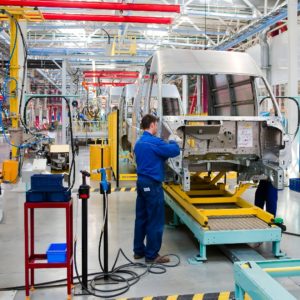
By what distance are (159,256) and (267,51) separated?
421 inches

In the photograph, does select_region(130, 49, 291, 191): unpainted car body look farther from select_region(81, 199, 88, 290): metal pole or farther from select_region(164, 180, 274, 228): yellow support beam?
select_region(81, 199, 88, 290): metal pole

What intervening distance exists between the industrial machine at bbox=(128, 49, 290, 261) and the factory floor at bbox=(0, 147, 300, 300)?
33cm

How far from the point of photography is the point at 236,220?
5.39 m

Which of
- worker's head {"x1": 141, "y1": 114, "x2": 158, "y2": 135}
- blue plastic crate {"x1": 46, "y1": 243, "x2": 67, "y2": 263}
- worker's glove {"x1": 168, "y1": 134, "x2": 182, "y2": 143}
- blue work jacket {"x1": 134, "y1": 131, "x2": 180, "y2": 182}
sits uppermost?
worker's head {"x1": 141, "y1": 114, "x2": 158, "y2": 135}

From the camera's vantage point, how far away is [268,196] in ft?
19.9

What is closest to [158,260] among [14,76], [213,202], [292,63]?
[213,202]

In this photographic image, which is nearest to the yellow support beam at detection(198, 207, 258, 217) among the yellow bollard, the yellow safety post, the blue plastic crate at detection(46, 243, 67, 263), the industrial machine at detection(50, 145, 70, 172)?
the blue plastic crate at detection(46, 243, 67, 263)

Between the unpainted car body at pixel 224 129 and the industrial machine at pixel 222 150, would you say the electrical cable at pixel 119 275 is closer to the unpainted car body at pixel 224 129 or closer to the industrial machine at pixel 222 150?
the industrial machine at pixel 222 150

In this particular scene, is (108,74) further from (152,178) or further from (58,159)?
(152,178)

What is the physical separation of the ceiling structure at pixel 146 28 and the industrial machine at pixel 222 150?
2.75 metres

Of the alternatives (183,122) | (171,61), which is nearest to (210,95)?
(171,61)

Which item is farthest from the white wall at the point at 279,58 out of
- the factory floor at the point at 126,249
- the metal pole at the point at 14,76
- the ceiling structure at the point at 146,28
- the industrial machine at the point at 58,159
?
the metal pole at the point at 14,76

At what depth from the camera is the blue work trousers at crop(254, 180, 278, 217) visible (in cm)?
601

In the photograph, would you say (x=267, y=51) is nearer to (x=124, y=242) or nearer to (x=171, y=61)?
(x=171, y=61)
